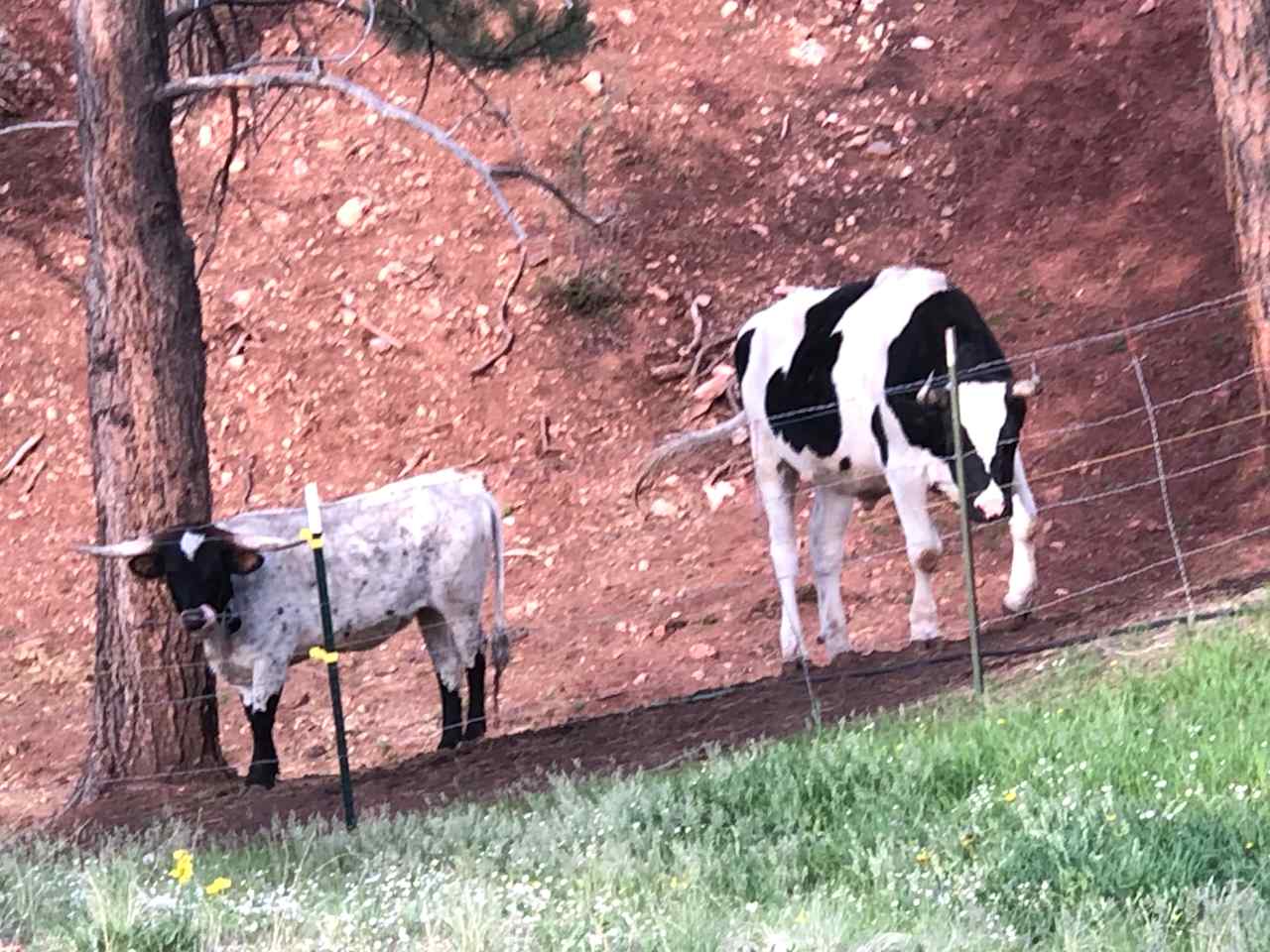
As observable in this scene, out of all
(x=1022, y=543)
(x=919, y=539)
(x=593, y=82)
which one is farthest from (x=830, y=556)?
(x=593, y=82)

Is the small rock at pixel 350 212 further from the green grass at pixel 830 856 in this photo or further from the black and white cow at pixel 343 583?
the green grass at pixel 830 856

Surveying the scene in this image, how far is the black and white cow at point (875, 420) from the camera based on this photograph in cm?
1109

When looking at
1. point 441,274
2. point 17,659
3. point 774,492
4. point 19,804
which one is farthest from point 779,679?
point 441,274

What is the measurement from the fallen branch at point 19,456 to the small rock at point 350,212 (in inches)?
164

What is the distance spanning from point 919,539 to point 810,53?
12262 millimetres

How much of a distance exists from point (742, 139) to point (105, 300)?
38.6 ft

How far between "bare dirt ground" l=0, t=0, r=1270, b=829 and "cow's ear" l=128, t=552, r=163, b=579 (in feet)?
8.18

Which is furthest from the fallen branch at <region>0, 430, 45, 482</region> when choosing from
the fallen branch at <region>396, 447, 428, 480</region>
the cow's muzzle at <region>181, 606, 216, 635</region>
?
the cow's muzzle at <region>181, 606, 216, 635</region>

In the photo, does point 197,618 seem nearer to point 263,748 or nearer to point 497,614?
point 263,748

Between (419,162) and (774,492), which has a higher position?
(419,162)

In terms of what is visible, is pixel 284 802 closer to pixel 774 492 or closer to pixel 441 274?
pixel 774 492

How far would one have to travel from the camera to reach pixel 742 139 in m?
21.7

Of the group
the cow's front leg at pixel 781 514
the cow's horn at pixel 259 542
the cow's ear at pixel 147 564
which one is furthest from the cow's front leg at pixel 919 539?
the cow's ear at pixel 147 564

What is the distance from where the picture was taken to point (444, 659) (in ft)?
41.2
